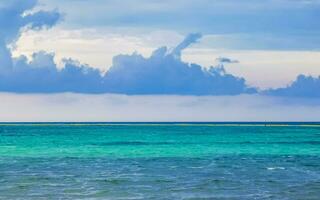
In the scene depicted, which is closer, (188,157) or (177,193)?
(177,193)

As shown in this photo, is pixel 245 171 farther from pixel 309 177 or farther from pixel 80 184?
pixel 80 184

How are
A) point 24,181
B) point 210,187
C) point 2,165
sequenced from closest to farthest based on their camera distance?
point 210,187 → point 24,181 → point 2,165

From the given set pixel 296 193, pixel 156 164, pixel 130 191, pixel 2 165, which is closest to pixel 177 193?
pixel 130 191

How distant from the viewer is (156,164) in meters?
52.1

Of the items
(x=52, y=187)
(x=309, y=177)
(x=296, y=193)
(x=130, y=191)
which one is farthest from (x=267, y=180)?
(x=52, y=187)

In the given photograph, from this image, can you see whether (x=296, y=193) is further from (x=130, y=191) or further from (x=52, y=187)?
(x=52, y=187)

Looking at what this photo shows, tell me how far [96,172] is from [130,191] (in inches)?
414

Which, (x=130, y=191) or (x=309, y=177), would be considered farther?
(x=309, y=177)

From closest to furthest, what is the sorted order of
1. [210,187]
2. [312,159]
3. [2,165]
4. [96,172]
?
[210,187] < [96,172] < [2,165] < [312,159]

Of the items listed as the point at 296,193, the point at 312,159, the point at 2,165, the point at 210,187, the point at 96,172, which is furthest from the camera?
the point at 312,159

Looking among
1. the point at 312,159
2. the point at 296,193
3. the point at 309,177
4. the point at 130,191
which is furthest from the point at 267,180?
the point at 312,159

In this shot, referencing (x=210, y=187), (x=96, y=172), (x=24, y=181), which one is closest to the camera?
(x=210, y=187)

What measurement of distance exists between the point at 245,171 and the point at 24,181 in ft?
49.9

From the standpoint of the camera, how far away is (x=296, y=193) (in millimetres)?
33969
